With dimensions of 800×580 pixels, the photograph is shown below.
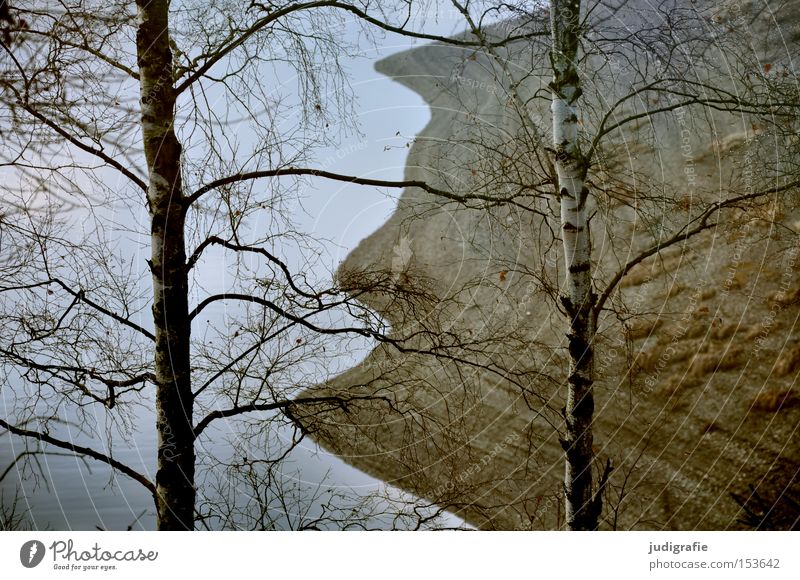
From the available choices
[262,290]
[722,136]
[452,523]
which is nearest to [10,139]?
[262,290]

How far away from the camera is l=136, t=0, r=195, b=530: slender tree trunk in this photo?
2984 mm

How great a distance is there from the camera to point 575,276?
3096mm

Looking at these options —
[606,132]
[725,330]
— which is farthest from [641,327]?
[606,132]

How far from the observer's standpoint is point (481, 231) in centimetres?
320

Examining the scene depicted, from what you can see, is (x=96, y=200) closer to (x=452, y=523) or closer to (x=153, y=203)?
(x=153, y=203)

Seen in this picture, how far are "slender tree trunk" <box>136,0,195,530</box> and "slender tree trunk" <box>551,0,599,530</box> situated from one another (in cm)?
192

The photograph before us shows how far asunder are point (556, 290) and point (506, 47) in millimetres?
1287

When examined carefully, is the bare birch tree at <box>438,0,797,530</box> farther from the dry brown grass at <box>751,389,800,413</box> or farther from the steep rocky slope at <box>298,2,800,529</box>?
the dry brown grass at <box>751,389,800,413</box>

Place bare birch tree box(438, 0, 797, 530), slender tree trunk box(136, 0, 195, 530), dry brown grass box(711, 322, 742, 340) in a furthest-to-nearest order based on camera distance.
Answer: dry brown grass box(711, 322, 742, 340) < bare birch tree box(438, 0, 797, 530) < slender tree trunk box(136, 0, 195, 530)
